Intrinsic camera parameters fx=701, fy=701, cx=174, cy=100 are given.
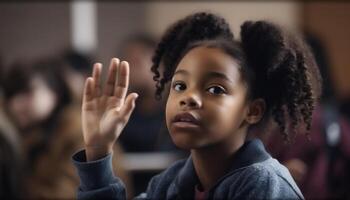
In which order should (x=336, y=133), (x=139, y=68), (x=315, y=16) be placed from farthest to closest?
1. (x=315, y=16)
2. (x=139, y=68)
3. (x=336, y=133)

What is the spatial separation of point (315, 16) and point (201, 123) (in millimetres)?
4214

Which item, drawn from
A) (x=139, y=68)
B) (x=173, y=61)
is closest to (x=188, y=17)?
(x=173, y=61)

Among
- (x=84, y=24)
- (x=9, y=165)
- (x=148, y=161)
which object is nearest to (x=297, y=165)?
(x=9, y=165)

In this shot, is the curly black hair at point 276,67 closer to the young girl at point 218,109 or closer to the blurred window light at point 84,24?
the young girl at point 218,109

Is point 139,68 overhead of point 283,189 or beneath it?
beneath

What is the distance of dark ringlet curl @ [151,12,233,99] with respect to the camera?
1207 millimetres

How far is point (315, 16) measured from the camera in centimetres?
510

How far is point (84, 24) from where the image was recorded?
5398mm

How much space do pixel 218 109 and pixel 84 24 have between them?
14.6ft

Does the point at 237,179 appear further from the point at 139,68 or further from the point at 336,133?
the point at 139,68

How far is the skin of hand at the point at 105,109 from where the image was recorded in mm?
1158

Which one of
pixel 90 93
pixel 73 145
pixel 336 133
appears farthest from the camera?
pixel 73 145

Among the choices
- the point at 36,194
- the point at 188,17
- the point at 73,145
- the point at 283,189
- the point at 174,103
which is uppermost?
the point at 188,17

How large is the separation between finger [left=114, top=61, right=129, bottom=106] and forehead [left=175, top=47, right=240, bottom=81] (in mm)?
111
